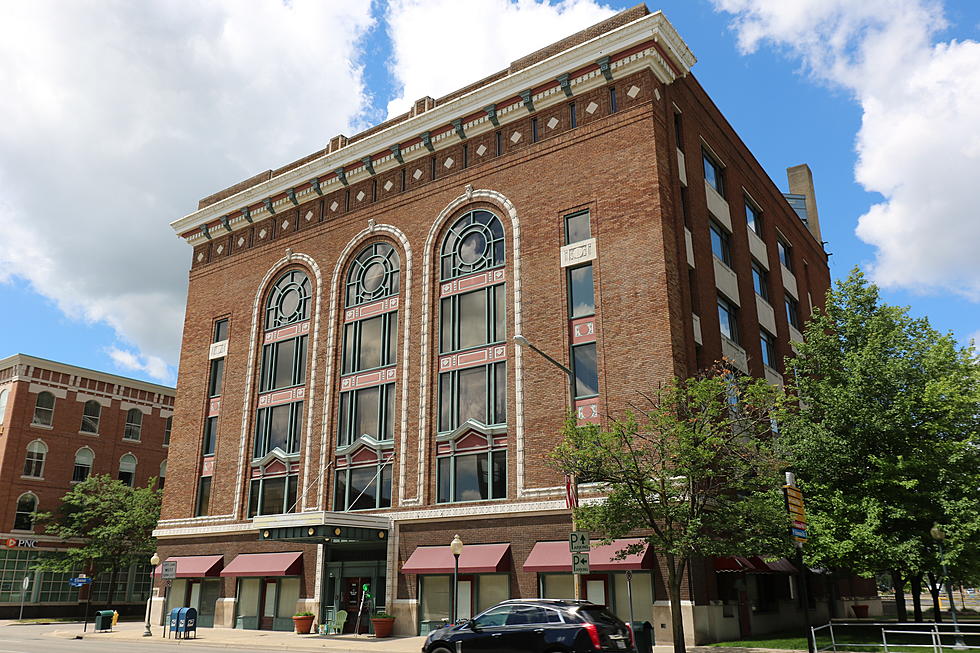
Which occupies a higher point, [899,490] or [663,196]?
[663,196]

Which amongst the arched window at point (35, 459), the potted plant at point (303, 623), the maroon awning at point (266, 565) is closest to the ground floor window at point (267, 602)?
the maroon awning at point (266, 565)

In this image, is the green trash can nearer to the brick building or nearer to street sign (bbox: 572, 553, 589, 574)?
the brick building

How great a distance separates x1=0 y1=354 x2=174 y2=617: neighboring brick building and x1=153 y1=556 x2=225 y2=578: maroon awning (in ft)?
76.9

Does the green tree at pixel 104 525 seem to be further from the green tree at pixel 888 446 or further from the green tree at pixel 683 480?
the green tree at pixel 888 446

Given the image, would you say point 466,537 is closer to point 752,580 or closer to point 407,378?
point 407,378

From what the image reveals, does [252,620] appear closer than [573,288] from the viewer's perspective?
No

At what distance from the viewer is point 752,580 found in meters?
32.4

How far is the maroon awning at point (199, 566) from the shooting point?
39350 mm

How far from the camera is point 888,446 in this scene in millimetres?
28266

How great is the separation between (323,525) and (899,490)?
70.1 ft

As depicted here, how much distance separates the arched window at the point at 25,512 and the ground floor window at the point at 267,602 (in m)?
27.9

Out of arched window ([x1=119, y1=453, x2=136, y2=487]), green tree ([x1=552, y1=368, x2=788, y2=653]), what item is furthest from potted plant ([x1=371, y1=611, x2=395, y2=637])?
arched window ([x1=119, y1=453, x2=136, y2=487])

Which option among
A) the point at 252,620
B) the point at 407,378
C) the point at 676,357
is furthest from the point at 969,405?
the point at 252,620

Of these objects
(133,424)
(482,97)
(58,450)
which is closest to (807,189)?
(482,97)
